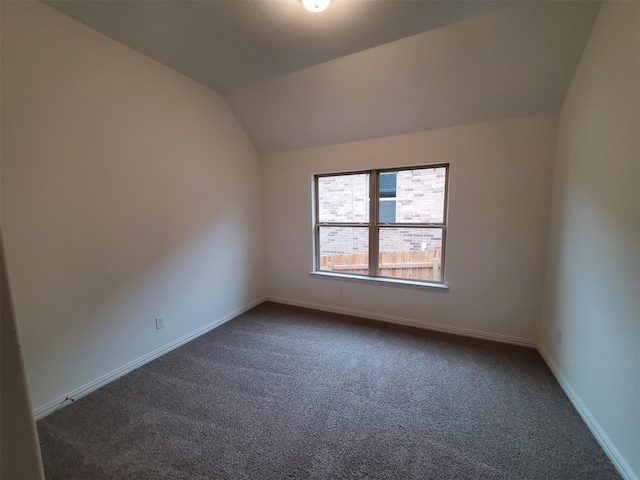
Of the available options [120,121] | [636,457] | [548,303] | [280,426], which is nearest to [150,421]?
[280,426]

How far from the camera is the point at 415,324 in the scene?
118 inches

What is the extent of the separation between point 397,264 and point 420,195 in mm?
860

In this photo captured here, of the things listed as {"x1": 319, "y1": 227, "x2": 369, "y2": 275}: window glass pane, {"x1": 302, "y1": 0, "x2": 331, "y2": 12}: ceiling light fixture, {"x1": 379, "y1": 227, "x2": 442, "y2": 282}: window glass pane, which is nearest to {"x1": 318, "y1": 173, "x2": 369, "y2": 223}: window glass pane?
{"x1": 319, "y1": 227, "x2": 369, "y2": 275}: window glass pane

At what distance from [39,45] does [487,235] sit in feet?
12.5

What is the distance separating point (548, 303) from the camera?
2322 mm

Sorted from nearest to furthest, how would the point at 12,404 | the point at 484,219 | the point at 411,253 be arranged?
the point at 12,404, the point at 484,219, the point at 411,253

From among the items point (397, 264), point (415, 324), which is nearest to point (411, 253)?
point (397, 264)

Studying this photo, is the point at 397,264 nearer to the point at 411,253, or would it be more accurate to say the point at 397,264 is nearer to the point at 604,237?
the point at 411,253

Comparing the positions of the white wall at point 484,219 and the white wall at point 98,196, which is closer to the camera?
the white wall at point 98,196

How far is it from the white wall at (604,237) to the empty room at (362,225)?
0.02 meters

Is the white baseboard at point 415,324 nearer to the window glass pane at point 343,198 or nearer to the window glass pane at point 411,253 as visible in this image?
the window glass pane at point 411,253

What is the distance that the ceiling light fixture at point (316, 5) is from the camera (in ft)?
5.32

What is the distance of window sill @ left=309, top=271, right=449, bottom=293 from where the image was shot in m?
2.86

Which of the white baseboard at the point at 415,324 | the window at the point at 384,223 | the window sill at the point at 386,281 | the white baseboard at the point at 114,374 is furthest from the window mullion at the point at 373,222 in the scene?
the white baseboard at the point at 114,374
